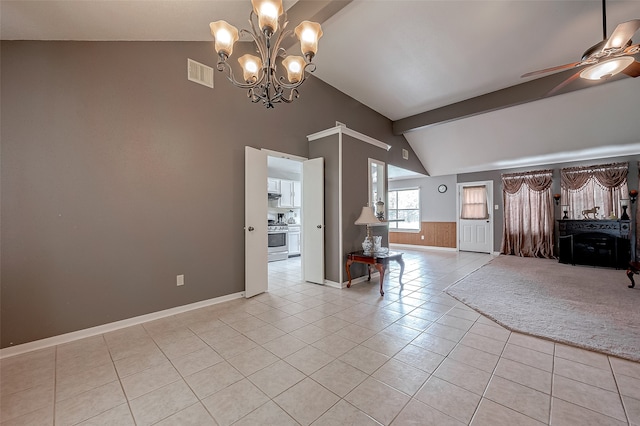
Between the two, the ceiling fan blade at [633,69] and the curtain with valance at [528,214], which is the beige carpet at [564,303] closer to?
the curtain with valance at [528,214]

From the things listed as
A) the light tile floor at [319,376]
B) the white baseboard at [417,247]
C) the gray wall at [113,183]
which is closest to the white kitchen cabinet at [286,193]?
the gray wall at [113,183]

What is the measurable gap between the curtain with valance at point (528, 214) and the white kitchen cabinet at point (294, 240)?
5781mm

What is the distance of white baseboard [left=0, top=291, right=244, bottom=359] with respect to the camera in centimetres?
214

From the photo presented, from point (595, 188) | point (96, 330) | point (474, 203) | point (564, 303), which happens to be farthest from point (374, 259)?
point (595, 188)

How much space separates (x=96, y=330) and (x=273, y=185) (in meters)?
4.74

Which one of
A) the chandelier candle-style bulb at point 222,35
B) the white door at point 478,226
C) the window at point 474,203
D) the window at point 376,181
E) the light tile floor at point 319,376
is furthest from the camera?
the window at point 474,203

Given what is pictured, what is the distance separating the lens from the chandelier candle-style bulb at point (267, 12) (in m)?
1.76

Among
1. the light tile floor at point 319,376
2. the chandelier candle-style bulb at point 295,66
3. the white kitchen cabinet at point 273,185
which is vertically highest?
the chandelier candle-style bulb at point 295,66

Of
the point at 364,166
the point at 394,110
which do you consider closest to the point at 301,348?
the point at 364,166

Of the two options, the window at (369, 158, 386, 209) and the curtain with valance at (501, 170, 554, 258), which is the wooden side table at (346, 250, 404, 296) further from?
the curtain with valance at (501, 170, 554, 258)

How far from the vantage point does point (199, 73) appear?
10.3 ft

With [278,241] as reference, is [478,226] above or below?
above

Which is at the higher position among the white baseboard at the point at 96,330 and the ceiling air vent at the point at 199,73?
the ceiling air vent at the point at 199,73

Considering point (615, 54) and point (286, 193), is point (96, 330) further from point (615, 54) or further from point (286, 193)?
point (615, 54)
